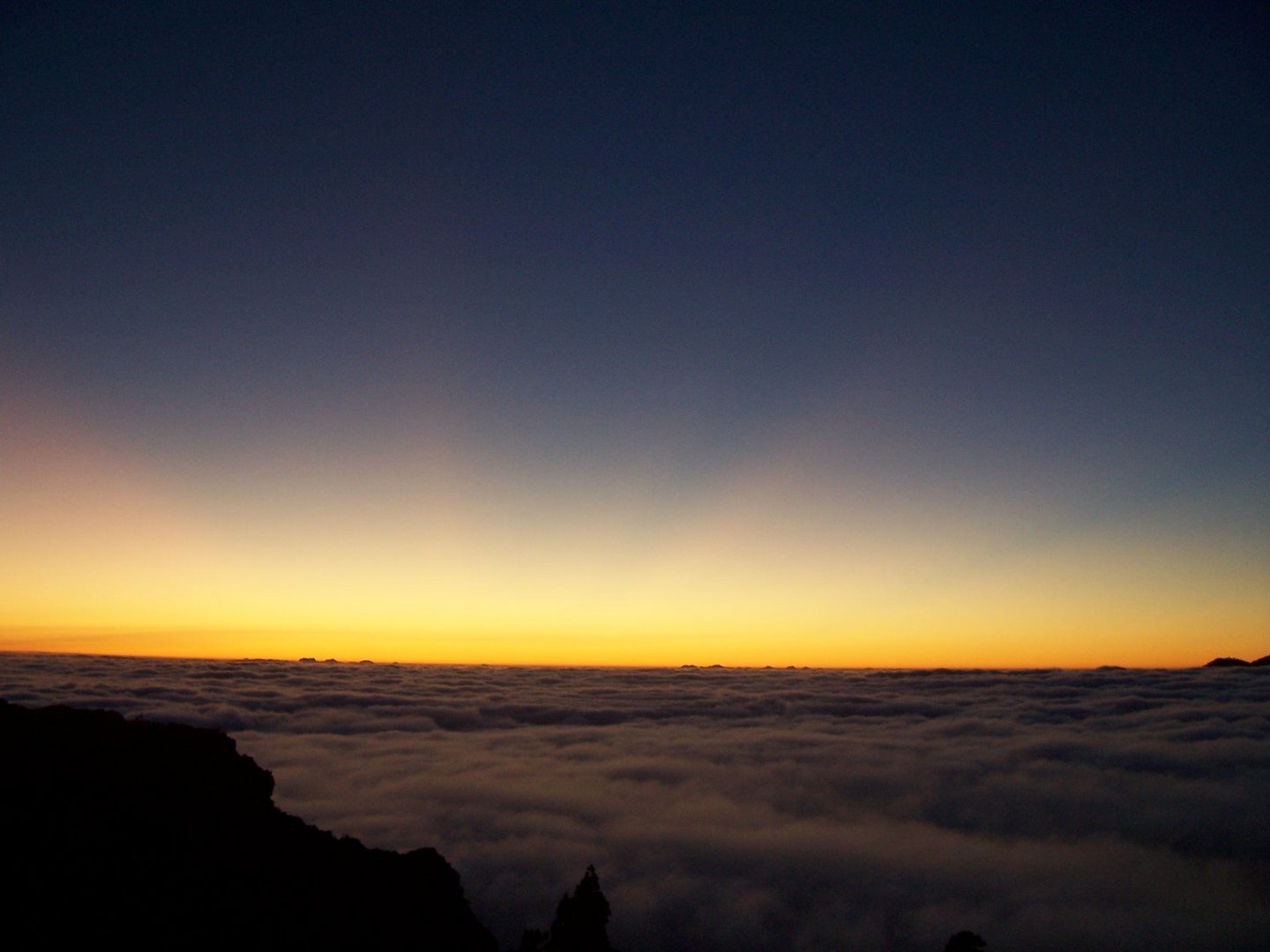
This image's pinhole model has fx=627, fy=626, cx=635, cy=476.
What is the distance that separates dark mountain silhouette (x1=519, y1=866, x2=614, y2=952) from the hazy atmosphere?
13.0m

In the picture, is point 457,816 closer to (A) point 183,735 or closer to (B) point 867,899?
(B) point 867,899

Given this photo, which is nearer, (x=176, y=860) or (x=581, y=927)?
(x=176, y=860)

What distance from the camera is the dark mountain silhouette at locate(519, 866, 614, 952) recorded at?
397 inches

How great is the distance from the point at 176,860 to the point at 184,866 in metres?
0.14

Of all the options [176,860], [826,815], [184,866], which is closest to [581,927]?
[184,866]

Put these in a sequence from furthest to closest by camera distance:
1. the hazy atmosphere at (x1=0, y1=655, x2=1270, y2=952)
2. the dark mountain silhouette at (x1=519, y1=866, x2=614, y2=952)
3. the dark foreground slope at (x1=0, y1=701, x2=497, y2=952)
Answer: the hazy atmosphere at (x1=0, y1=655, x2=1270, y2=952), the dark mountain silhouette at (x1=519, y1=866, x2=614, y2=952), the dark foreground slope at (x1=0, y1=701, x2=497, y2=952)

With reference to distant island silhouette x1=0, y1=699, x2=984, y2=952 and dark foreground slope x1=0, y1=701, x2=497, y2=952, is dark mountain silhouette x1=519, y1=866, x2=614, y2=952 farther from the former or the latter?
dark foreground slope x1=0, y1=701, x2=497, y2=952

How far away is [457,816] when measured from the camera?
29156 millimetres

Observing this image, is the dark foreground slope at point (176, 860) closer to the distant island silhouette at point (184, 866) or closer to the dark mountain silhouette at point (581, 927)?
the distant island silhouette at point (184, 866)

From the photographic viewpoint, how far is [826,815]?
32.0 m

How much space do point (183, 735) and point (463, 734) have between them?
44735mm

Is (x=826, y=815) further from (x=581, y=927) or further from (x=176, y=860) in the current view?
(x=176, y=860)

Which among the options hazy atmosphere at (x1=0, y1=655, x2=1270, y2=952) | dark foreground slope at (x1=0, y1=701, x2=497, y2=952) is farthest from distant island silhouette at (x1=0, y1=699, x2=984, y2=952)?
hazy atmosphere at (x1=0, y1=655, x2=1270, y2=952)

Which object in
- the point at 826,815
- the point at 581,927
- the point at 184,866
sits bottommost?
the point at 826,815
